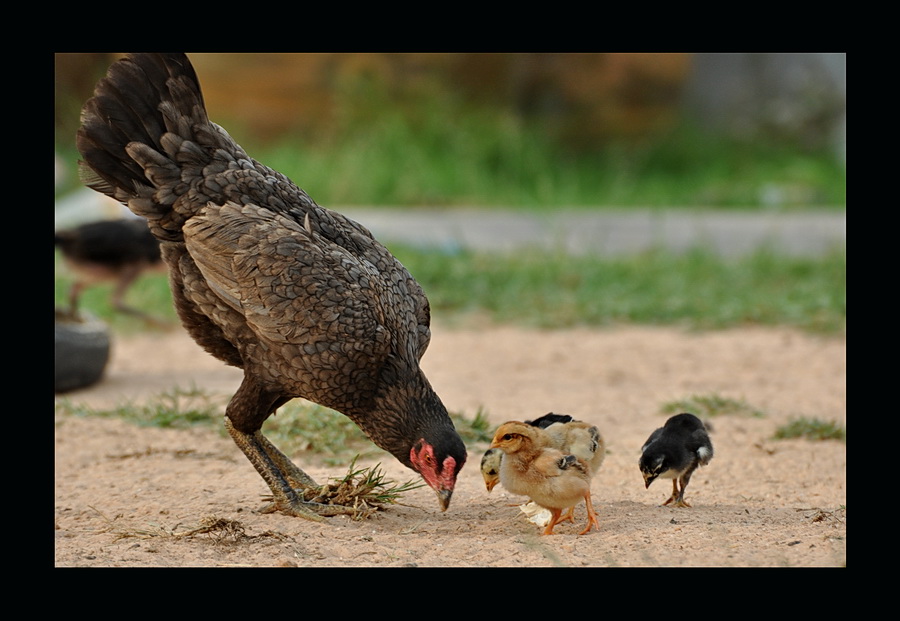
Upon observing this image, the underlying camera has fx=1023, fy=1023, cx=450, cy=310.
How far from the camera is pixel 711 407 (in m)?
5.88

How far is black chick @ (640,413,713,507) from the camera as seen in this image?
162 inches

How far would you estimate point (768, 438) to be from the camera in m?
5.38

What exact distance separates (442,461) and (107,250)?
4.70 metres

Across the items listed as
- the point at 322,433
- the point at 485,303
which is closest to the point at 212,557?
the point at 322,433

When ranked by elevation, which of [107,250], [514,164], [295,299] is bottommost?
[295,299]

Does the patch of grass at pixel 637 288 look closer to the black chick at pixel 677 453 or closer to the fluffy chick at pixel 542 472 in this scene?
the black chick at pixel 677 453

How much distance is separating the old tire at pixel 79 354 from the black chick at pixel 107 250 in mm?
999

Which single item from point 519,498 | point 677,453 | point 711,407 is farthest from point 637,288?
point 677,453

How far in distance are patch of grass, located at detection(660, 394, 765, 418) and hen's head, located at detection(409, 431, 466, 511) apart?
228cm

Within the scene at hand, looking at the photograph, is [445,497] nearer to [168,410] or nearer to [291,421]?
[291,421]

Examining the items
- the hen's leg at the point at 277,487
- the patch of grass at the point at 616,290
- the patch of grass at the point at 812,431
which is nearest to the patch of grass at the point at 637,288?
the patch of grass at the point at 616,290

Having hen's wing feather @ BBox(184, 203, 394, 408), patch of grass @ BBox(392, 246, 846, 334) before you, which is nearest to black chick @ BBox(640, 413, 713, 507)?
hen's wing feather @ BBox(184, 203, 394, 408)

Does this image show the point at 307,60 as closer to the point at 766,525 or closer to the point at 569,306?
the point at 569,306

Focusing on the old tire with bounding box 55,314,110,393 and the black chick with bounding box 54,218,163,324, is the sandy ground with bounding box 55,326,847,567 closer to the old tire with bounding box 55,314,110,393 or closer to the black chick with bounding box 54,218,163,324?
the old tire with bounding box 55,314,110,393
